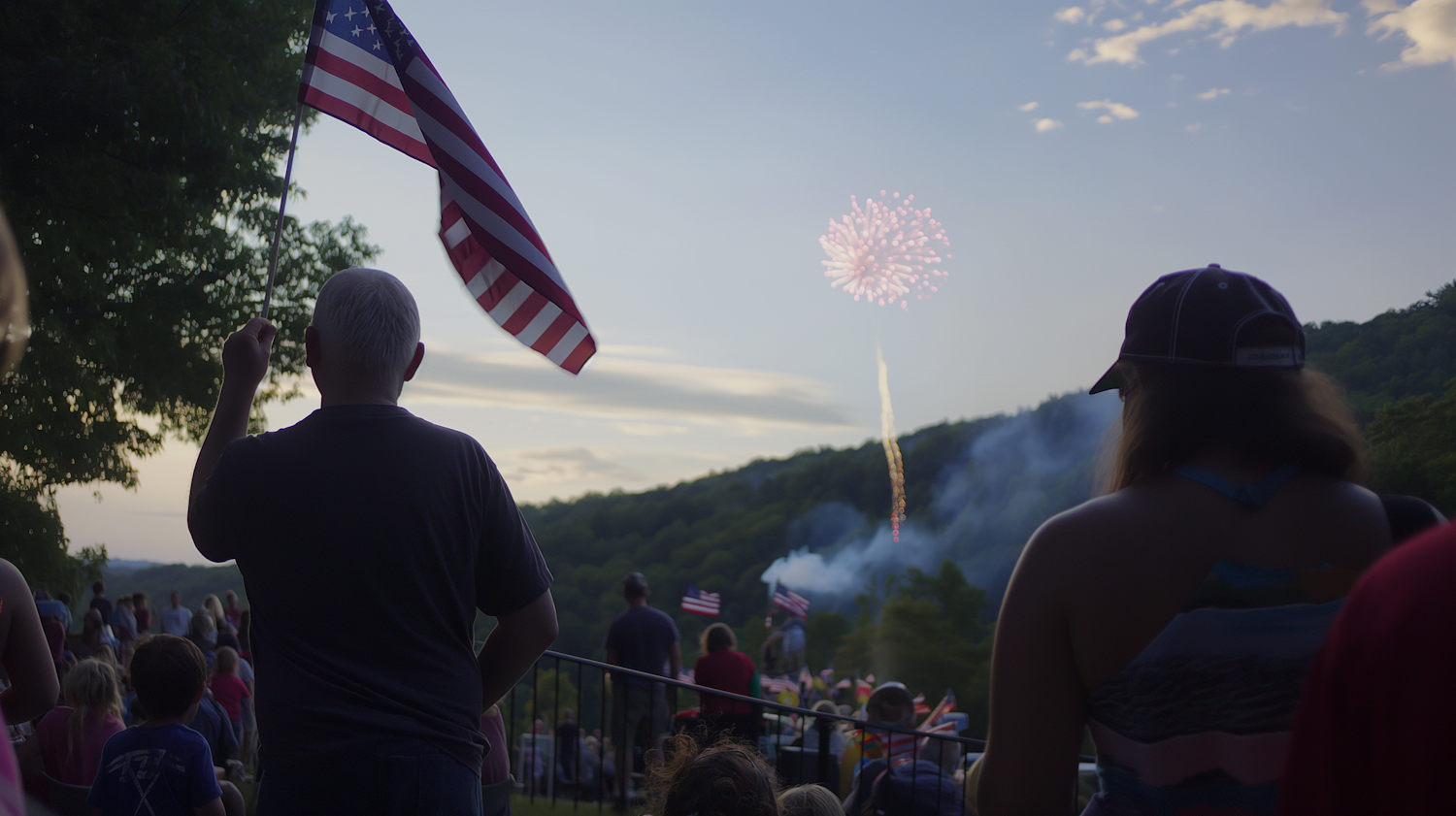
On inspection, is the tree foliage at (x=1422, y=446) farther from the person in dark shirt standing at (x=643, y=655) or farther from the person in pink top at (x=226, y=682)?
the person in pink top at (x=226, y=682)

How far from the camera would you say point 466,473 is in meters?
2.27

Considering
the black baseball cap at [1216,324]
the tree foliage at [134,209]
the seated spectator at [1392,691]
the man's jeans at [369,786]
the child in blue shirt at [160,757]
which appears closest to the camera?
the seated spectator at [1392,691]

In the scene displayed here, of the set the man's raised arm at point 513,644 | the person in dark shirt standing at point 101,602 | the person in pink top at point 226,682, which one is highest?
the man's raised arm at point 513,644

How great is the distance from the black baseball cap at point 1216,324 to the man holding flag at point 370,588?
1.37 m

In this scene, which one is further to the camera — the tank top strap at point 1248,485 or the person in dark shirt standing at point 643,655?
the person in dark shirt standing at point 643,655

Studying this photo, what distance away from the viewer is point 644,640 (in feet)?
29.6

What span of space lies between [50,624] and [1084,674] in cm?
992

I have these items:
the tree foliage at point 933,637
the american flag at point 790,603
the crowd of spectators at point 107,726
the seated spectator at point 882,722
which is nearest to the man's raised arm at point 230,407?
the crowd of spectators at point 107,726

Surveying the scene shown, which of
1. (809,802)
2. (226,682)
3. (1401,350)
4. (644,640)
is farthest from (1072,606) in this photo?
(1401,350)

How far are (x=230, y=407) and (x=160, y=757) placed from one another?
1626 mm

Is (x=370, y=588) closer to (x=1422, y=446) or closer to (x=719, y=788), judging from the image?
(x=719, y=788)

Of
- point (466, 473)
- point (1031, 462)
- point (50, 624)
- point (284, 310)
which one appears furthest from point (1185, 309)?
point (1031, 462)

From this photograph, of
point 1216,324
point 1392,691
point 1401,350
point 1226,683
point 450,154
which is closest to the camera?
point 1392,691

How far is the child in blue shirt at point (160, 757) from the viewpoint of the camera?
338cm
